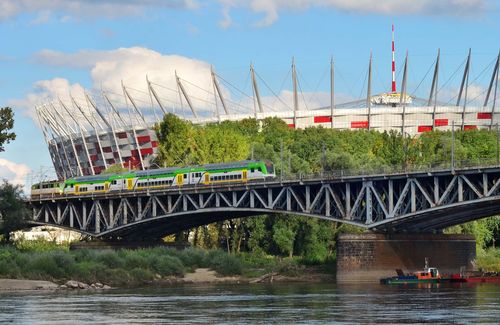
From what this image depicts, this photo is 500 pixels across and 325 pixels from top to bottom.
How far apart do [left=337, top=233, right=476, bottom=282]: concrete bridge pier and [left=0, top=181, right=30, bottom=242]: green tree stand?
4631 centimetres

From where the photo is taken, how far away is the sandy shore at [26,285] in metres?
128

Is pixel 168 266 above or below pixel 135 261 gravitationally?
below

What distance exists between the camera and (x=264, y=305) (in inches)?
4016

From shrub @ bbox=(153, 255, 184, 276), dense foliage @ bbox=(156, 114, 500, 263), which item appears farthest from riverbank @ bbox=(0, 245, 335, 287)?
dense foliage @ bbox=(156, 114, 500, 263)

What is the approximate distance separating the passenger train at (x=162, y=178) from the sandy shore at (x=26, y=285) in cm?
3115

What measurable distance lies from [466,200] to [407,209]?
844 cm

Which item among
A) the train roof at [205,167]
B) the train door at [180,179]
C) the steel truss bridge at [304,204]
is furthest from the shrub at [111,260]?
the train door at [180,179]

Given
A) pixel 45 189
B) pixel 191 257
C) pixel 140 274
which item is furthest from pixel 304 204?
pixel 45 189

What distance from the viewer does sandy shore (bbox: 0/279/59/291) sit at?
127644 millimetres

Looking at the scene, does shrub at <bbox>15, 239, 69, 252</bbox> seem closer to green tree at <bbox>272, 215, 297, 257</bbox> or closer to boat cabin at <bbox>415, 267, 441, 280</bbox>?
green tree at <bbox>272, 215, 297, 257</bbox>

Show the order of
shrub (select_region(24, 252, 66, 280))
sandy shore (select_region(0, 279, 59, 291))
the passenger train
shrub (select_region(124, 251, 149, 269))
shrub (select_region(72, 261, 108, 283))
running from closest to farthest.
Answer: sandy shore (select_region(0, 279, 59, 291)) → shrub (select_region(24, 252, 66, 280)) → shrub (select_region(72, 261, 108, 283)) → shrub (select_region(124, 251, 149, 269)) → the passenger train

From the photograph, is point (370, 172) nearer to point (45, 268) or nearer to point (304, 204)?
point (304, 204)

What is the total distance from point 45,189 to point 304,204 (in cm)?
5036

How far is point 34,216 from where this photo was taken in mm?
176125
